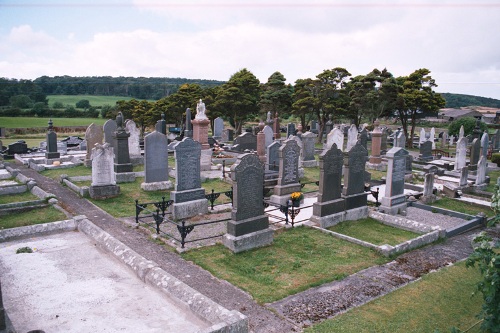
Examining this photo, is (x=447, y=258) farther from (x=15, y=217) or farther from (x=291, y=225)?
(x=15, y=217)

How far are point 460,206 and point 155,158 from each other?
12922 millimetres

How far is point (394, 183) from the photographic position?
1391cm

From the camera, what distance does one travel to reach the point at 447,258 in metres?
9.90

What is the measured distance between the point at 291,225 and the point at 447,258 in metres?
4.42

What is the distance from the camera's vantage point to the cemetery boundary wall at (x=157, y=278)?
A: 560 centimetres

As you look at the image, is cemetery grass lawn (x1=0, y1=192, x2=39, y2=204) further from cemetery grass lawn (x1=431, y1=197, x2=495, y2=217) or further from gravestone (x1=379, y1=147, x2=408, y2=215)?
cemetery grass lawn (x1=431, y1=197, x2=495, y2=217)

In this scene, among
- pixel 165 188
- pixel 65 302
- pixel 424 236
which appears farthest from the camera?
pixel 165 188

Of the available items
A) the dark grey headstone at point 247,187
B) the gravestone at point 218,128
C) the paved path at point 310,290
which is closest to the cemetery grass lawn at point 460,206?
the paved path at point 310,290

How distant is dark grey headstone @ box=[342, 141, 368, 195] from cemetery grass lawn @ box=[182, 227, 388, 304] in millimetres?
2451

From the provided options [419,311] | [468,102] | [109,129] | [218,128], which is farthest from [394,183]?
[468,102]

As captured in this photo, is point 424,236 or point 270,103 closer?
point 424,236

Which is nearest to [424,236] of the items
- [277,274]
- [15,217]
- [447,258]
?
[447,258]

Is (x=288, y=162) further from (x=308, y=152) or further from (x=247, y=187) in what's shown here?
(x=308, y=152)

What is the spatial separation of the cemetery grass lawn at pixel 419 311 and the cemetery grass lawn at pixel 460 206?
23.5ft
